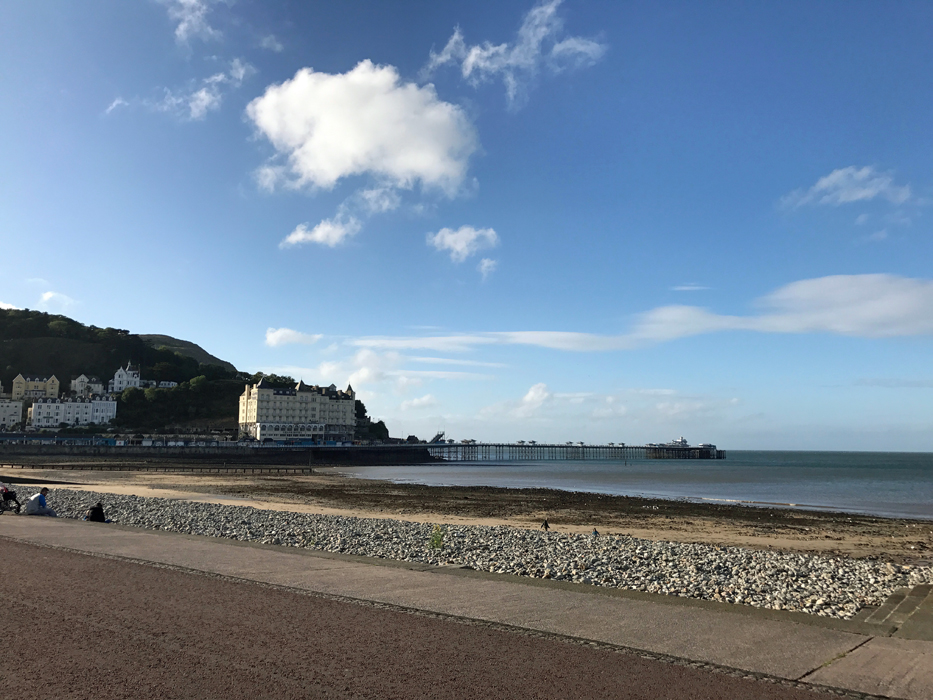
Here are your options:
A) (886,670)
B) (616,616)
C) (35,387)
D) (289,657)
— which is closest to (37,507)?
(289,657)

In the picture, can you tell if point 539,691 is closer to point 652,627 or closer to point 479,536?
point 652,627

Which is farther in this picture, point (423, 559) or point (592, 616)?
point (423, 559)

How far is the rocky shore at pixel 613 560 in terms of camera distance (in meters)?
9.14

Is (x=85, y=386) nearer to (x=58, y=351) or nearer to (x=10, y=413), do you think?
(x=58, y=351)

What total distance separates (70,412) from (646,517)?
523ft

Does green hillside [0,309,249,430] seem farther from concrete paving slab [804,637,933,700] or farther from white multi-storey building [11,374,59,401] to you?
concrete paving slab [804,637,933,700]

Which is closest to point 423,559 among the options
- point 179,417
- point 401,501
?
point 401,501

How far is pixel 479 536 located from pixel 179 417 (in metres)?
167

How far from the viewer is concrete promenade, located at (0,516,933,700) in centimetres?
541

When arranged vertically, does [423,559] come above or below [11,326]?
below

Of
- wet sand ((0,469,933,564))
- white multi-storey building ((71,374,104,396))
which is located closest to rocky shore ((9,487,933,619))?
wet sand ((0,469,933,564))

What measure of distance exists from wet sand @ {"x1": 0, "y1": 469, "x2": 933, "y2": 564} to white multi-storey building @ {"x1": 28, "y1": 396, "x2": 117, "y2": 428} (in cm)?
13111

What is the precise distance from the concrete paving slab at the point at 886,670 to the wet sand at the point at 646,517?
13.9 metres

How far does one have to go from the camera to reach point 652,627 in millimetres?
6582
